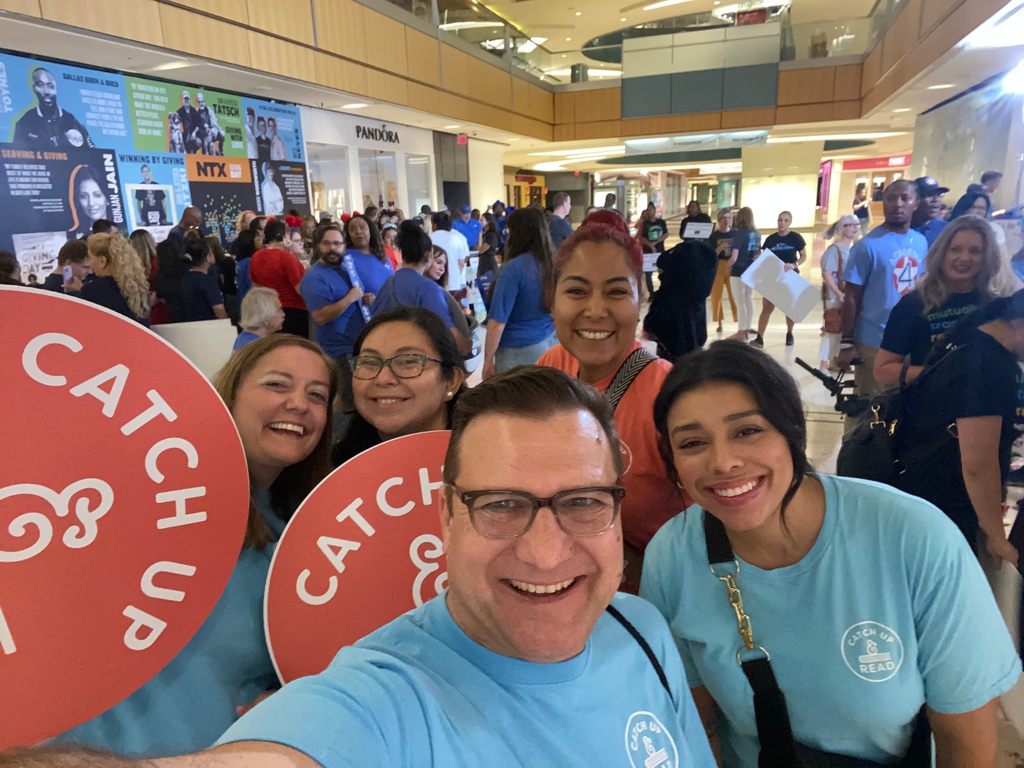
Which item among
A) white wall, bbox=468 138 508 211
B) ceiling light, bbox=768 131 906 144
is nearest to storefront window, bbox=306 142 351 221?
white wall, bbox=468 138 508 211

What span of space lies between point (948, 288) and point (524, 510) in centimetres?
266

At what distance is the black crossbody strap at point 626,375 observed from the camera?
1.64 meters

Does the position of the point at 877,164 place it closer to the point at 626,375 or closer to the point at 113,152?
the point at 113,152

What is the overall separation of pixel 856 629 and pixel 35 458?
145 cm

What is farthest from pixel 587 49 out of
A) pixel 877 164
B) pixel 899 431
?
pixel 877 164

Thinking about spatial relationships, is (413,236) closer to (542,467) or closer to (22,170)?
(542,467)

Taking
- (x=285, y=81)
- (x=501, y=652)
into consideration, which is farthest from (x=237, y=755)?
(x=285, y=81)

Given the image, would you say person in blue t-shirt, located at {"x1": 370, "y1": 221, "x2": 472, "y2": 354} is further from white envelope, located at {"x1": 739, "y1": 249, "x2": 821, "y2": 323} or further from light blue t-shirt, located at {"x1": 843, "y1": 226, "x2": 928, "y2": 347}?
light blue t-shirt, located at {"x1": 843, "y1": 226, "x2": 928, "y2": 347}

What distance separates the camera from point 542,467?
2.92 ft

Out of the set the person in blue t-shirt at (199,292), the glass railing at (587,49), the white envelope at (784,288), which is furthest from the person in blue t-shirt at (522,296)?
the glass railing at (587,49)

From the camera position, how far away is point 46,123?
16.3ft

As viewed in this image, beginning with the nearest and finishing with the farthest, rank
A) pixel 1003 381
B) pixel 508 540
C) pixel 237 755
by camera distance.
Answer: pixel 237 755
pixel 508 540
pixel 1003 381

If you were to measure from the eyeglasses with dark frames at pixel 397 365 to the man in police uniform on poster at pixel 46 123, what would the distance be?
5.08 m

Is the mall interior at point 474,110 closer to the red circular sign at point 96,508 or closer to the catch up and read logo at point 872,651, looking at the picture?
the red circular sign at point 96,508
